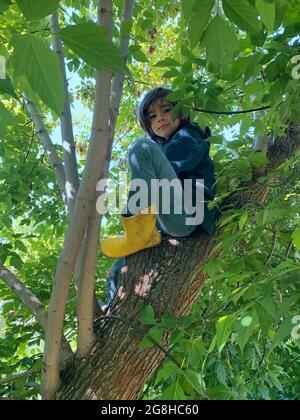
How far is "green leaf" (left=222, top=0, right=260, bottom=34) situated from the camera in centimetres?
78

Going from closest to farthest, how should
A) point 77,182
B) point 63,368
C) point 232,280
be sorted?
point 232,280 → point 63,368 → point 77,182

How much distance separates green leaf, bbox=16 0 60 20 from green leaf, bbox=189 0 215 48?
25 centimetres

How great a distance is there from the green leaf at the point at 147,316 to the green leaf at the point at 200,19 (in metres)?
0.97

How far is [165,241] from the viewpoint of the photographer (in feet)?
6.11

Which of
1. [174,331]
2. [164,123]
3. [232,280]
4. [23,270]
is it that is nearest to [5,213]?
[23,270]

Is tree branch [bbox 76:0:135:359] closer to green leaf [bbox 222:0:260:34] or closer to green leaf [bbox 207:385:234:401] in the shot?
green leaf [bbox 207:385:234:401]

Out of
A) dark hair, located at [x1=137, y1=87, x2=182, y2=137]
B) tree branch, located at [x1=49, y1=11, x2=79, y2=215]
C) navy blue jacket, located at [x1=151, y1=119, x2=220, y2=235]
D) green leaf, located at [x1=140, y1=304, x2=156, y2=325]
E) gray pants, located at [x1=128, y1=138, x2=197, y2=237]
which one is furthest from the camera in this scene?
dark hair, located at [x1=137, y1=87, x2=182, y2=137]

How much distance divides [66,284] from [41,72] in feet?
2.91

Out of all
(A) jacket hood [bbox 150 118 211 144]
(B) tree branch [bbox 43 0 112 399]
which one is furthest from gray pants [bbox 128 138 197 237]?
(A) jacket hood [bbox 150 118 211 144]

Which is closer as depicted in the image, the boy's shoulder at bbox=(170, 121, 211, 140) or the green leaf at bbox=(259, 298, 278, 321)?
the green leaf at bbox=(259, 298, 278, 321)

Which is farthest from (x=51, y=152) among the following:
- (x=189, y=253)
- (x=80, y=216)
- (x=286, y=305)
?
(x=286, y=305)

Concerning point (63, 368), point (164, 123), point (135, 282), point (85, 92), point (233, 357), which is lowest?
point (233, 357)

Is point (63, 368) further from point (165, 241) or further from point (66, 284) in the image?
point (165, 241)
